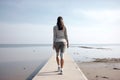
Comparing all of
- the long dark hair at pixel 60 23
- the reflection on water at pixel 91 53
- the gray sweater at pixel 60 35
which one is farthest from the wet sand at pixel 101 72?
the reflection on water at pixel 91 53

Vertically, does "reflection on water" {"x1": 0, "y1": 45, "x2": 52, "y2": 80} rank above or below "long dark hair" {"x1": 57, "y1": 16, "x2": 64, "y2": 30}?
below

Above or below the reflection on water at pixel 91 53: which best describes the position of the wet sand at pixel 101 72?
above

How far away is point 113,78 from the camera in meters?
Result: 10.5

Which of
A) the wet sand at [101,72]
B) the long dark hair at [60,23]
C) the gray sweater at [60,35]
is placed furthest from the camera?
the wet sand at [101,72]

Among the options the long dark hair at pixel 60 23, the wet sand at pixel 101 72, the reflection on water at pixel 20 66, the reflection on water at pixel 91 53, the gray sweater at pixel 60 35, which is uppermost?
the long dark hair at pixel 60 23

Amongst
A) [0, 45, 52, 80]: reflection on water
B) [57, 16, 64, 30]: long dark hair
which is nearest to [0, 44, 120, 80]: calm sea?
[0, 45, 52, 80]: reflection on water

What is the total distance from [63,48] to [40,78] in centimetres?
142

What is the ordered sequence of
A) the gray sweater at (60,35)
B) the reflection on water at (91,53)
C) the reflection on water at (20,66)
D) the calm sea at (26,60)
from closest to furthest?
the gray sweater at (60,35), the reflection on water at (20,66), the calm sea at (26,60), the reflection on water at (91,53)

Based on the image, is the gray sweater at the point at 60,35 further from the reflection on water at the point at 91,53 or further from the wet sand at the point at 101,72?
the reflection on water at the point at 91,53

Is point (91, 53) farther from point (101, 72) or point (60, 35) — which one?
point (60, 35)

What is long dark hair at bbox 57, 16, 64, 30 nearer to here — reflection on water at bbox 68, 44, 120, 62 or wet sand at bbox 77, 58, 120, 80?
wet sand at bbox 77, 58, 120, 80

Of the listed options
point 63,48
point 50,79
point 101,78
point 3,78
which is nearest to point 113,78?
point 101,78

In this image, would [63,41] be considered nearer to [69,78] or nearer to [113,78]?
[69,78]

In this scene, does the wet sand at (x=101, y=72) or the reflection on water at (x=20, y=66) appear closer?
the wet sand at (x=101, y=72)
